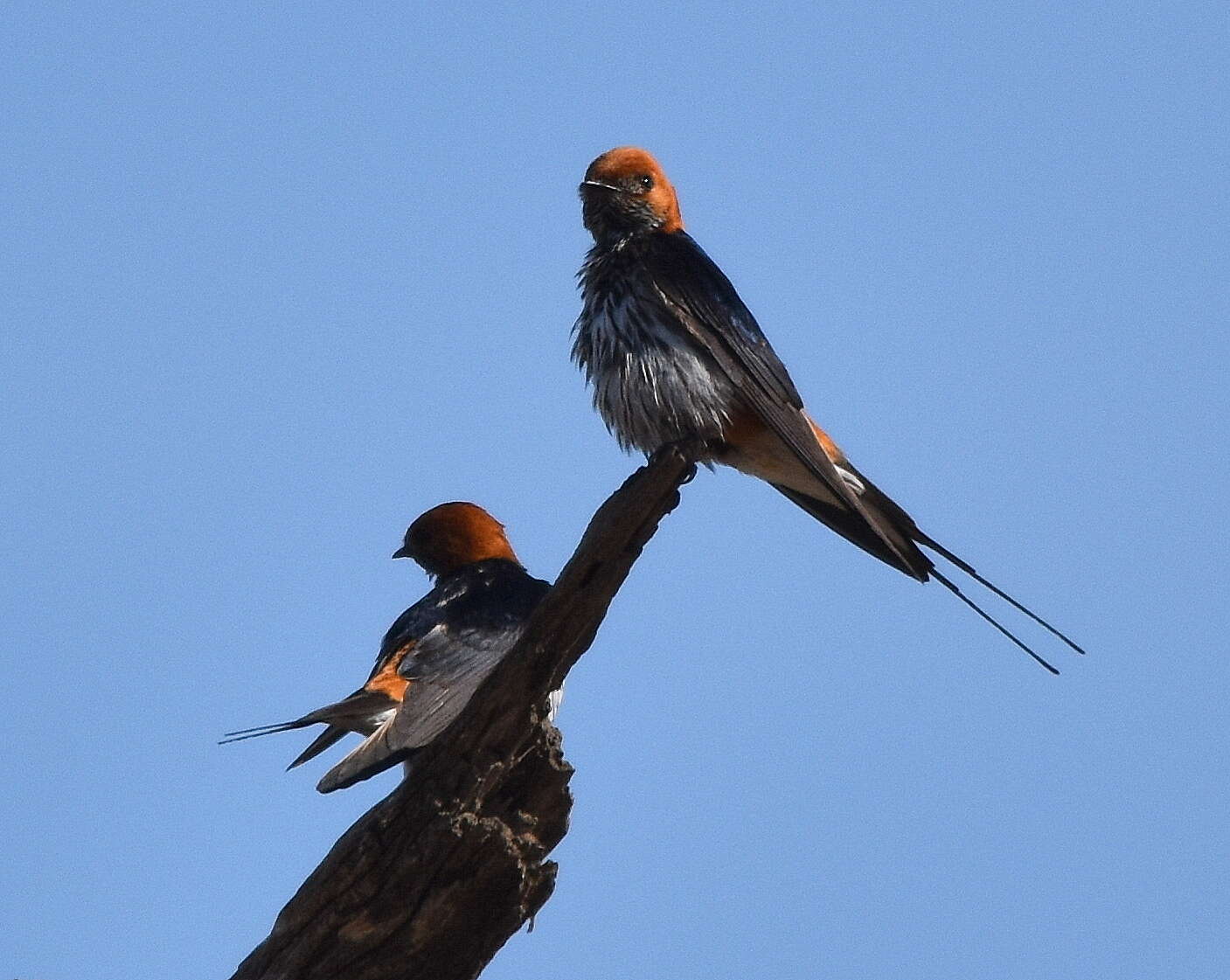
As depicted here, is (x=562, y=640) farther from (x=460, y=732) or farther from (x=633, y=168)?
(x=633, y=168)

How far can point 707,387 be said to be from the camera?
720 cm

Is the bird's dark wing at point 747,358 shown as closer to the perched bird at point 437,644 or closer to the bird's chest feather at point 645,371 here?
the bird's chest feather at point 645,371

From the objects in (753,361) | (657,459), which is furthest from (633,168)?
(657,459)

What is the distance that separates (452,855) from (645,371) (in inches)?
103

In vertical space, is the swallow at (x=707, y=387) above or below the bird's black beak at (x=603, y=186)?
below

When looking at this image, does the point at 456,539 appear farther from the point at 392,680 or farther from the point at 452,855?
the point at 452,855

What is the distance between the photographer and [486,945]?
5.43 meters

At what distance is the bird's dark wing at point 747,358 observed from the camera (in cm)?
709

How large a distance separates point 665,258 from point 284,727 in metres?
2.69

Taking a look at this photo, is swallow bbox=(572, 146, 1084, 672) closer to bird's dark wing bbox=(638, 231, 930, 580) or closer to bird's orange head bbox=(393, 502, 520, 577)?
bird's dark wing bbox=(638, 231, 930, 580)

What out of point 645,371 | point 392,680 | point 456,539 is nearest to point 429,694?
point 392,680

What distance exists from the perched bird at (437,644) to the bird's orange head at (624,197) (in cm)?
195

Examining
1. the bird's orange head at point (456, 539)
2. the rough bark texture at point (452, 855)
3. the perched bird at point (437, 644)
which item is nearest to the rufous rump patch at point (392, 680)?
the perched bird at point (437, 644)

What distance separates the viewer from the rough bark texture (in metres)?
5.31
